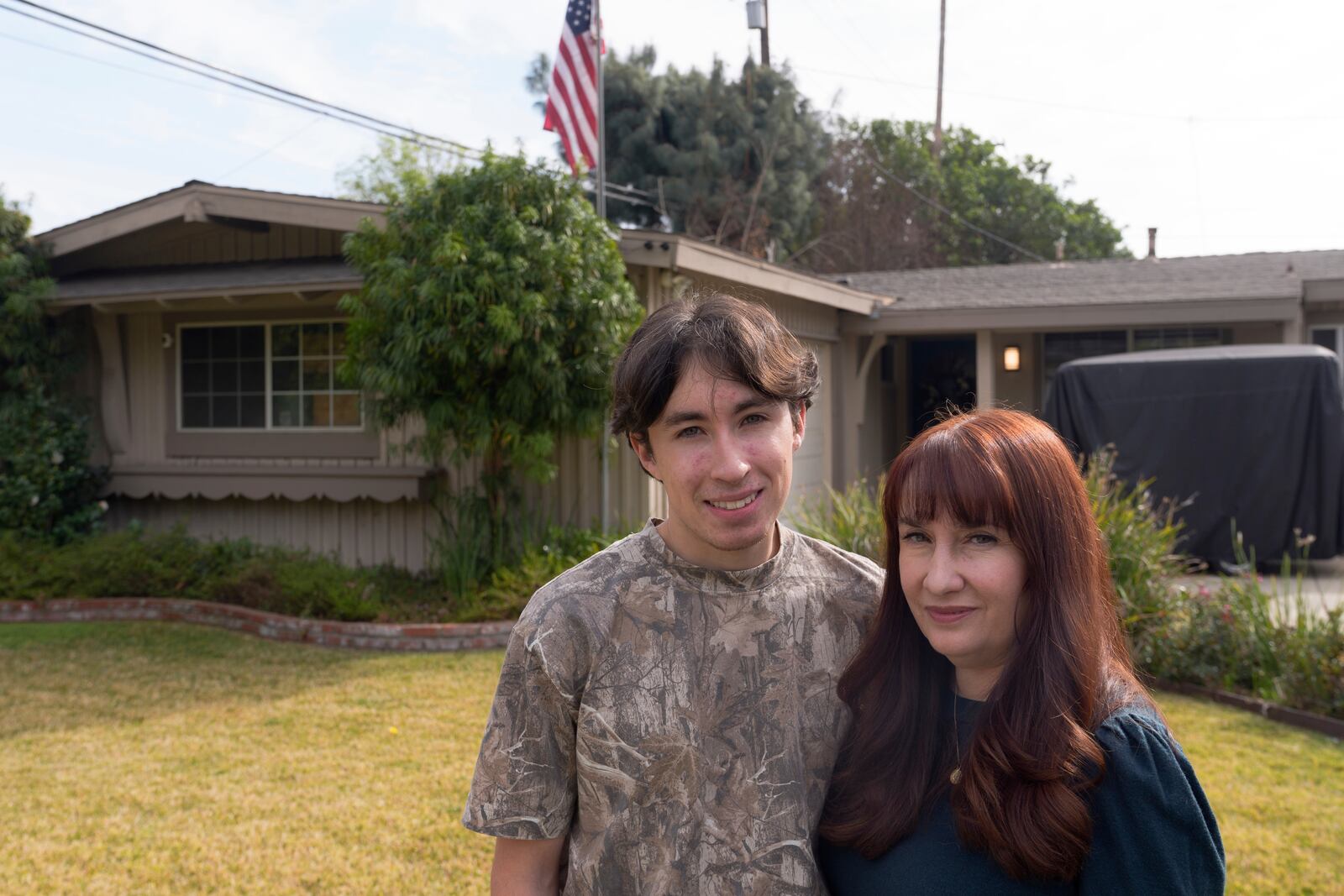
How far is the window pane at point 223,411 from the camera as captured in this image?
9.95m

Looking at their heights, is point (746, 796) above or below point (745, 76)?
below

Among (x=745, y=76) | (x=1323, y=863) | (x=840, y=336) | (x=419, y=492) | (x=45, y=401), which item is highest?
(x=745, y=76)

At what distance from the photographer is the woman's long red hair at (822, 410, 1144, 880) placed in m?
1.50

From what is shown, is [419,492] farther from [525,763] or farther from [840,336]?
[525,763]

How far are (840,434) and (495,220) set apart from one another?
6.69 m

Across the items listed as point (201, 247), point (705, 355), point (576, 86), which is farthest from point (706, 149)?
point (705, 355)

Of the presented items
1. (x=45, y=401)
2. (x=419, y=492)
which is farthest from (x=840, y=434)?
(x=45, y=401)

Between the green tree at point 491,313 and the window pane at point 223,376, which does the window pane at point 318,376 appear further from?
the green tree at point 491,313

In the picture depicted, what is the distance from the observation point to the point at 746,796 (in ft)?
5.39

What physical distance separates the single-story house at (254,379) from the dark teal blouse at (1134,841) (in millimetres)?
7027

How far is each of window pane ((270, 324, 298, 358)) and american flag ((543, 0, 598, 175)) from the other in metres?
3.01

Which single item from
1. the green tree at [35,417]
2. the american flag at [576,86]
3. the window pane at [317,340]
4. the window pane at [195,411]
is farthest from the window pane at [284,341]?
the american flag at [576,86]

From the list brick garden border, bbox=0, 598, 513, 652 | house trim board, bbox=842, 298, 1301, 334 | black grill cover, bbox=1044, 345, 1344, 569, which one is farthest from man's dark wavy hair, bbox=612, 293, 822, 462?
house trim board, bbox=842, 298, 1301, 334

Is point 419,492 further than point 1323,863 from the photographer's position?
Yes
